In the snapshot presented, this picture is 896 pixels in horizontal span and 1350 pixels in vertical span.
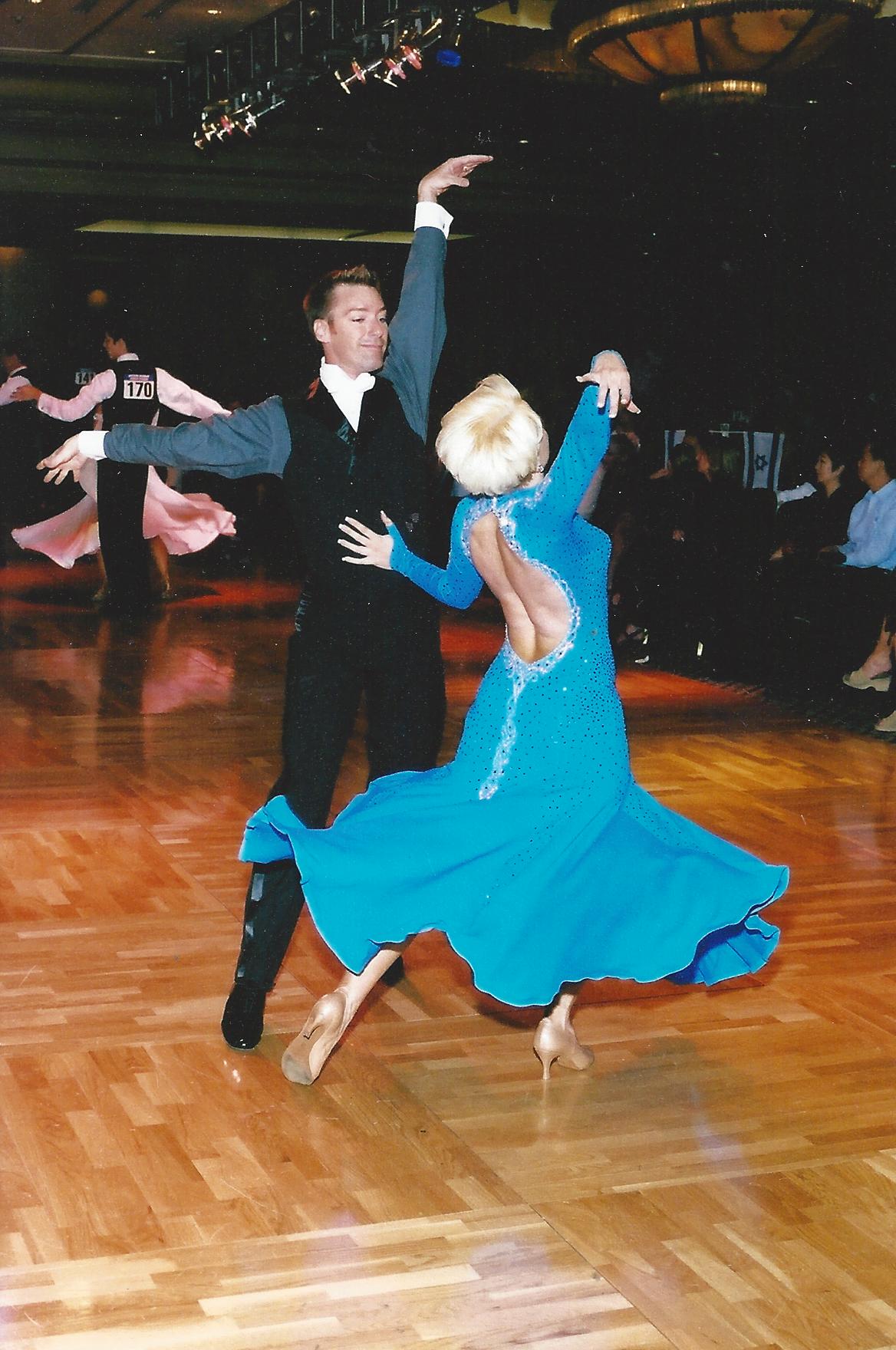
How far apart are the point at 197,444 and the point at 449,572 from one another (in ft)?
1.58

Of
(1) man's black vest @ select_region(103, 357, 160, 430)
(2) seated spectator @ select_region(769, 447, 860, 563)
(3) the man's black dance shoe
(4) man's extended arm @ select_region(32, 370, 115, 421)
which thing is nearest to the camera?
(3) the man's black dance shoe

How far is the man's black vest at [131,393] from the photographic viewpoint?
8.32 metres

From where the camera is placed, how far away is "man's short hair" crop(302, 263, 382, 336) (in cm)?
280

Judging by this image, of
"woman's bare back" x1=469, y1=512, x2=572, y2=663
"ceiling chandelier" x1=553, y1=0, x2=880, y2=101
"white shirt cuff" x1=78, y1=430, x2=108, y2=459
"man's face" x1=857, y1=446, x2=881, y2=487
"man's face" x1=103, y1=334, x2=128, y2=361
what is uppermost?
"ceiling chandelier" x1=553, y1=0, x2=880, y2=101

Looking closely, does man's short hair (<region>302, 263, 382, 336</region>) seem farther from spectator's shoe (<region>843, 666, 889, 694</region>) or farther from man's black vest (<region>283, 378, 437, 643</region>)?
spectator's shoe (<region>843, 666, 889, 694</region>)

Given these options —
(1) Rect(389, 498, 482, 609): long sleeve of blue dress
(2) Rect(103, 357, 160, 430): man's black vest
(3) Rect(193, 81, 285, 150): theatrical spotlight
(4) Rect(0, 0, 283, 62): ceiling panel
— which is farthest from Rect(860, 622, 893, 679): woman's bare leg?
(1) Rect(389, 498, 482, 609): long sleeve of blue dress

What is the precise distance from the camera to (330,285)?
2811 mm

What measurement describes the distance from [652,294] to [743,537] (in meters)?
4.02

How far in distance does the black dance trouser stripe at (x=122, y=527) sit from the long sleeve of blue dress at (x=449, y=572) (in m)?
6.51

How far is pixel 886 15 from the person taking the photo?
6.68 meters

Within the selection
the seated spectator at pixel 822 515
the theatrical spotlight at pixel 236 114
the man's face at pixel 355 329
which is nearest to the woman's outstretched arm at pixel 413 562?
the man's face at pixel 355 329

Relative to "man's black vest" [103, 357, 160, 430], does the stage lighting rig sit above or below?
above

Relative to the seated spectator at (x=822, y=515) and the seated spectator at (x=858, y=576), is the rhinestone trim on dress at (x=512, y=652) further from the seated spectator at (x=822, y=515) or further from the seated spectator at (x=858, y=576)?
the seated spectator at (x=822, y=515)

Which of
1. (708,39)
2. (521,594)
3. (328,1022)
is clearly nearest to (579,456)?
(521,594)
